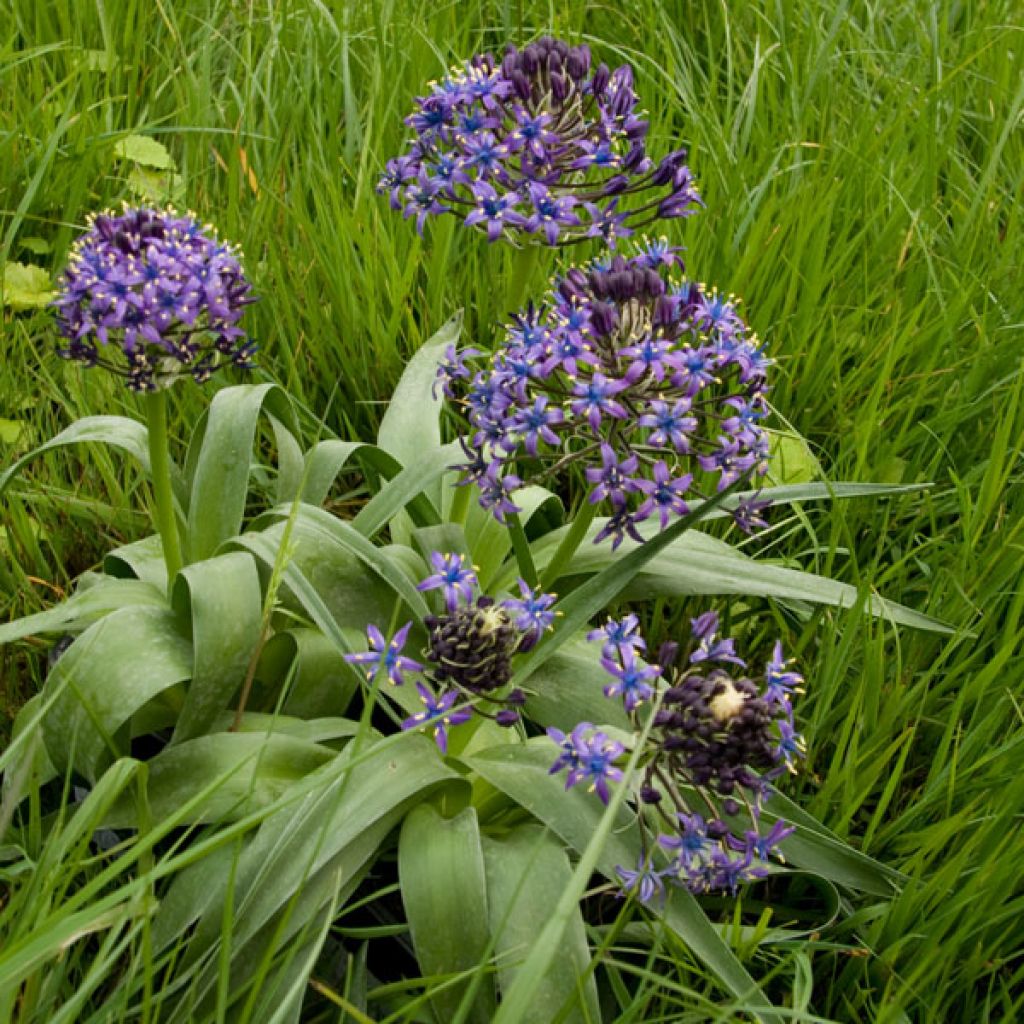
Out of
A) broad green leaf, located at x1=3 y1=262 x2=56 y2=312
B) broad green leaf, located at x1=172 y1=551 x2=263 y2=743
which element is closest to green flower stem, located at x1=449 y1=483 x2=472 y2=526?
broad green leaf, located at x1=172 y1=551 x2=263 y2=743

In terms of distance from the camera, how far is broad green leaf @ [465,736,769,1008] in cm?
222

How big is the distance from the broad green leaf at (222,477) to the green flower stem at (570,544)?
0.65 m

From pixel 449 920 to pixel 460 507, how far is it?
3.09 ft

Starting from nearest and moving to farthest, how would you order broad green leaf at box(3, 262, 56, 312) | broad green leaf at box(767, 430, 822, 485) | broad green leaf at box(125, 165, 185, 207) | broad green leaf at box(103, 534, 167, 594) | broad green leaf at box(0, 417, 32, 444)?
broad green leaf at box(103, 534, 167, 594) → broad green leaf at box(0, 417, 32, 444) → broad green leaf at box(767, 430, 822, 485) → broad green leaf at box(3, 262, 56, 312) → broad green leaf at box(125, 165, 185, 207)

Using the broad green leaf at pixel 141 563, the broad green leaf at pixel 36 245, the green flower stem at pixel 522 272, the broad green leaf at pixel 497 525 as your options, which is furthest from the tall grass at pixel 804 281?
Result: the green flower stem at pixel 522 272

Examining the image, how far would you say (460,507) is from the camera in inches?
114

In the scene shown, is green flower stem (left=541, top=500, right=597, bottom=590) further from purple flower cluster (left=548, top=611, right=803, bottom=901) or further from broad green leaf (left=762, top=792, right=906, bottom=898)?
broad green leaf (left=762, top=792, right=906, bottom=898)

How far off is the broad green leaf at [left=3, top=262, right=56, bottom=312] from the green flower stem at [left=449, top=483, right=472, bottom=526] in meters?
1.49

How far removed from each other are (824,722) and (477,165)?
134 centimetres

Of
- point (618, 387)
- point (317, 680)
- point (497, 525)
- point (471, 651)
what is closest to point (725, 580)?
point (497, 525)

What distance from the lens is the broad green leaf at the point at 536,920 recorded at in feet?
7.12

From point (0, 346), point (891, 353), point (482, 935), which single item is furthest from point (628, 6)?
point (482, 935)

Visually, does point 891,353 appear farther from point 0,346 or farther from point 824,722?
point 0,346

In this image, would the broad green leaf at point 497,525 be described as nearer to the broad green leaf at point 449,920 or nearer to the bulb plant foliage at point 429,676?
the bulb plant foliage at point 429,676
